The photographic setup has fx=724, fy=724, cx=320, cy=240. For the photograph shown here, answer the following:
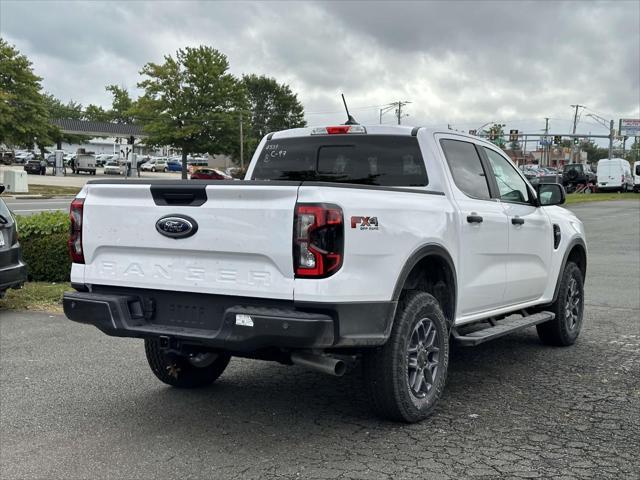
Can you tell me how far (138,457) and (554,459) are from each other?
2329mm

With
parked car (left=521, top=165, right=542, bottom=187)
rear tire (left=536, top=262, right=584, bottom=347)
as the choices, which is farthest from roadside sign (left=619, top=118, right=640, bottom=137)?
rear tire (left=536, top=262, right=584, bottom=347)

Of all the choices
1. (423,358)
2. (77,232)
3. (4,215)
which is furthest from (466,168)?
(4,215)

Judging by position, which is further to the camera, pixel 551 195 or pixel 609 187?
pixel 609 187

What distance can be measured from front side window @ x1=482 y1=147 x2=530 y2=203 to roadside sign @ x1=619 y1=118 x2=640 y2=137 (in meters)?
82.8

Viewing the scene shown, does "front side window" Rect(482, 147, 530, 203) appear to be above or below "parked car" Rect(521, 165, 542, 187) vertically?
below

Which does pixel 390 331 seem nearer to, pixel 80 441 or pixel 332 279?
pixel 332 279

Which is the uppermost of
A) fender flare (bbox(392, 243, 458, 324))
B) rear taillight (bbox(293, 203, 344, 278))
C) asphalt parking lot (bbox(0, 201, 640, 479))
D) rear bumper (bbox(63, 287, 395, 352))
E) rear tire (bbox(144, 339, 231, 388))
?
rear taillight (bbox(293, 203, 344, 278))

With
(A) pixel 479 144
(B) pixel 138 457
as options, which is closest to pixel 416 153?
(A) pixel 479 144

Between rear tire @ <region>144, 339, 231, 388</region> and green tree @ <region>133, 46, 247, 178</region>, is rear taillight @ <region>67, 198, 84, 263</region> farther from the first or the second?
green tree @ <region>133, 46, 247, 178</region>

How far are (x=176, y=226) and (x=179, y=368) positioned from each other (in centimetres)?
153

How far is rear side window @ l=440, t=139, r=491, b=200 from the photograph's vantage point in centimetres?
536

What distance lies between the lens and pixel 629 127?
271 feet

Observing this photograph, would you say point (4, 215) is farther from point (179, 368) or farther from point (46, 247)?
point (179, 368)

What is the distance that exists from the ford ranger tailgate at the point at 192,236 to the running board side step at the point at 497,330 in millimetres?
1726
